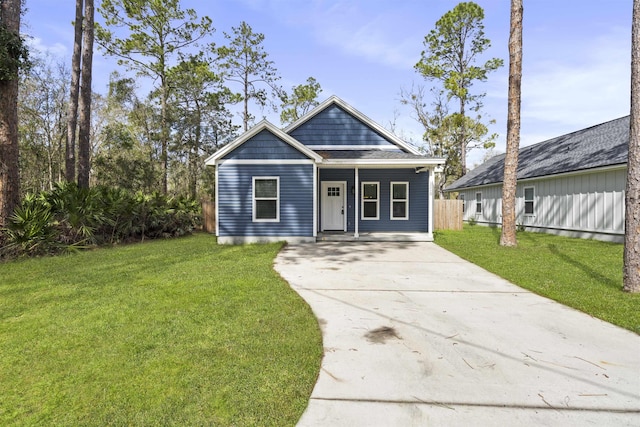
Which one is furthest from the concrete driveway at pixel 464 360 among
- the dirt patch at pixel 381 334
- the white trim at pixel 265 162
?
the white trim at pixel 265 162

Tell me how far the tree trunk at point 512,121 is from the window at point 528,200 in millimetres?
6821

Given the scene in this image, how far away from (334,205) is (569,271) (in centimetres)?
793

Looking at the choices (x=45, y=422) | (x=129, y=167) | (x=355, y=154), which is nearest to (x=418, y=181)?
(x=355, y=154)

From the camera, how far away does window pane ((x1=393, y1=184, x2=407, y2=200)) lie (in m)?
13.1

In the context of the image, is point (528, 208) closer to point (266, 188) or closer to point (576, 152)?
point (576, 152)

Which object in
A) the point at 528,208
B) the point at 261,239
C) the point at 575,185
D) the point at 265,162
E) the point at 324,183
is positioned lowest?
the point at 261,239

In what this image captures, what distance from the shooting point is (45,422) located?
85.4 inches

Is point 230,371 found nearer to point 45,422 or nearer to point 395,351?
point 45,422

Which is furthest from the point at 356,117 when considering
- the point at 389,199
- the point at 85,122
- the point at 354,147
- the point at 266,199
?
the point at 85,122

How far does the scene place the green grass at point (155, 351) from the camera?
7.52ft

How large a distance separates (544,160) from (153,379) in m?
18.7

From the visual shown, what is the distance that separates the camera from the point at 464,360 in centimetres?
306

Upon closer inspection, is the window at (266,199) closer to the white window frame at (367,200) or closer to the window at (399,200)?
the white window frame at (367,200)

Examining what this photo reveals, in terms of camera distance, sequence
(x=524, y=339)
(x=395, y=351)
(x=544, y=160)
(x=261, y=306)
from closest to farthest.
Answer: (x=395, y=351) → (x=524, y=339) → (x=261, y=306) → (x=544, y=160)
